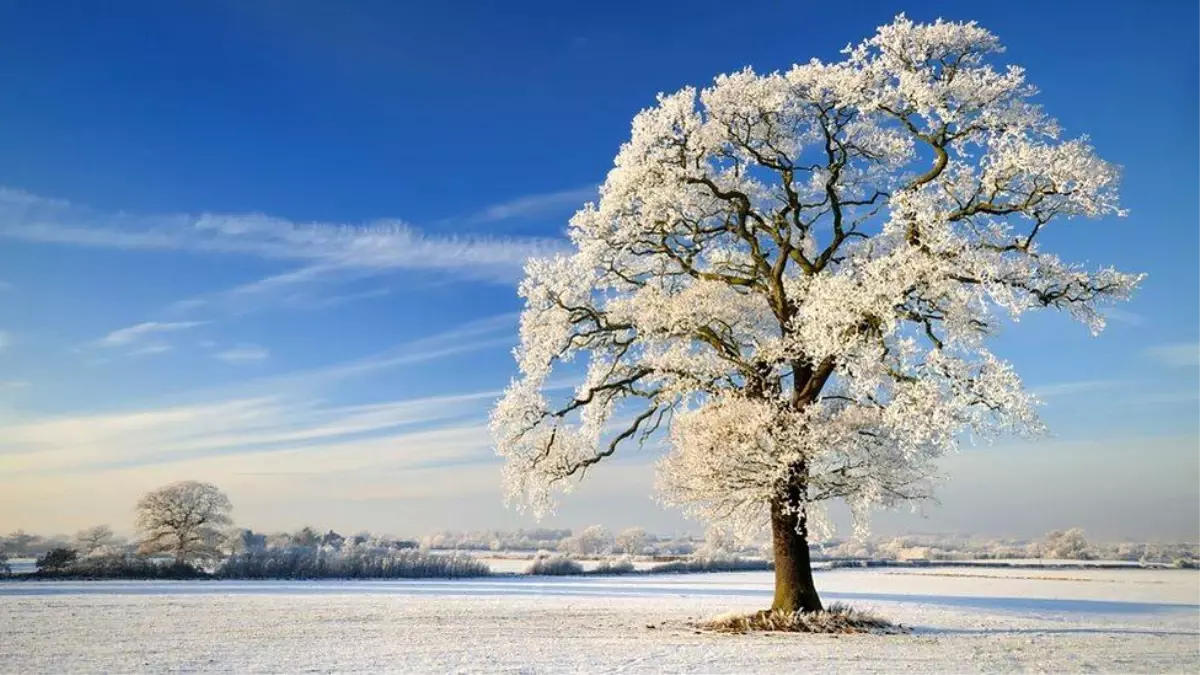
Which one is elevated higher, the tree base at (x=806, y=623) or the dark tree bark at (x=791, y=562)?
the dark tree bark at (x=791, y=562)

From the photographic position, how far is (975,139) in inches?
915

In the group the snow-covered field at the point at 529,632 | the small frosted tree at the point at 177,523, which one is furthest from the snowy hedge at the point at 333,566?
the small frosted tree at the point at 177,523

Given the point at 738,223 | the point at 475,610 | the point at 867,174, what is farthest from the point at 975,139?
the point at 475,610

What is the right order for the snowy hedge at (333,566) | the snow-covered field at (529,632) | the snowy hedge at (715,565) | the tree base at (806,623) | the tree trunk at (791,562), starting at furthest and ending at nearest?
the snowy hedge at (715,565), the snowy hedge at (333,566), the tree trunk at (791,562), the tree base at (806,623), the snow-covered field at (529,632)

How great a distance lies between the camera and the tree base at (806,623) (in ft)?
75.4

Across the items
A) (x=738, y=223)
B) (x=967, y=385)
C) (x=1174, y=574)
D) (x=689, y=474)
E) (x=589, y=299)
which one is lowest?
(x=1174, y=574)

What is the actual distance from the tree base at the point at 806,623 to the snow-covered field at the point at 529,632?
3.45ft

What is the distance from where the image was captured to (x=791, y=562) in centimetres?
2431

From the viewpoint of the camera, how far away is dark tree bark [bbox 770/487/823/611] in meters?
24.0

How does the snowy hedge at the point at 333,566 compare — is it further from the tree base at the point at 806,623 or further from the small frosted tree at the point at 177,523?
the tree base at the point at 806,623

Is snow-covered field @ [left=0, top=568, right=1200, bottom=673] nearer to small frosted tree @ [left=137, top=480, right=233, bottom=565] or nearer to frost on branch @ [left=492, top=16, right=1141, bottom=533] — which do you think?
frost on branch @ [left=492, top=16, right=1141, bottom=533]

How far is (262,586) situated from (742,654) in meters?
31.6

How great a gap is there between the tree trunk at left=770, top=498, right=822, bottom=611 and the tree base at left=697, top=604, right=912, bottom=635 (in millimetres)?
340

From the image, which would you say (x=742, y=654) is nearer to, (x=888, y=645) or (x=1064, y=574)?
(x=888, y=645)
